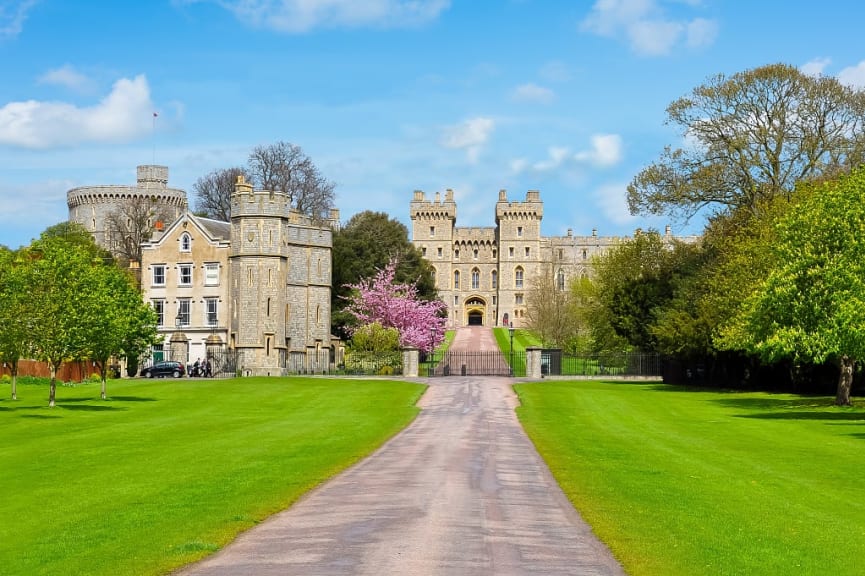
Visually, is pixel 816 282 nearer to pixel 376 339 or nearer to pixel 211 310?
pixel 376 339

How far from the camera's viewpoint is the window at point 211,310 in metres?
75.1

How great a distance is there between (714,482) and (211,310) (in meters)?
57.9

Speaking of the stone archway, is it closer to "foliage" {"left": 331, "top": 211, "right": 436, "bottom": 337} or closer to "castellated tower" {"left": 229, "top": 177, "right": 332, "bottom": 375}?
"foliage" {"left": 331, "top": 211, "right": 436, "bottom": 337}

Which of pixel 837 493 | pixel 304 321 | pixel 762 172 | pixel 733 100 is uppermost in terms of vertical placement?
pixel 733 100

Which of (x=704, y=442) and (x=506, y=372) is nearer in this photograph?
(x=704, y=442)

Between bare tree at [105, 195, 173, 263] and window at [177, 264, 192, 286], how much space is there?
21.0 meters

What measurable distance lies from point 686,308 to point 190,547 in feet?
175

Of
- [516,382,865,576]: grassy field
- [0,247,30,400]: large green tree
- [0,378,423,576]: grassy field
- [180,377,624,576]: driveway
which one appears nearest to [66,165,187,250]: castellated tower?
[0,378,423,576]: grassy field

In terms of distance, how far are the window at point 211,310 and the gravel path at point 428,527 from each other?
51.3m

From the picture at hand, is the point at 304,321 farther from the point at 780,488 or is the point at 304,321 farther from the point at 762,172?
the point at 780,488

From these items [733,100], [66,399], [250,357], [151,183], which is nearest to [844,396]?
[733,100]

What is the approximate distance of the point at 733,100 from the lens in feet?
204

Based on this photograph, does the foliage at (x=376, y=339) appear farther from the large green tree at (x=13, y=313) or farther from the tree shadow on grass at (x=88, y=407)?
the large green tree at (x=13, y=313)

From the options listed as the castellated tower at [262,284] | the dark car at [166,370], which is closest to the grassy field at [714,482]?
the castellated tower at [262,284]
